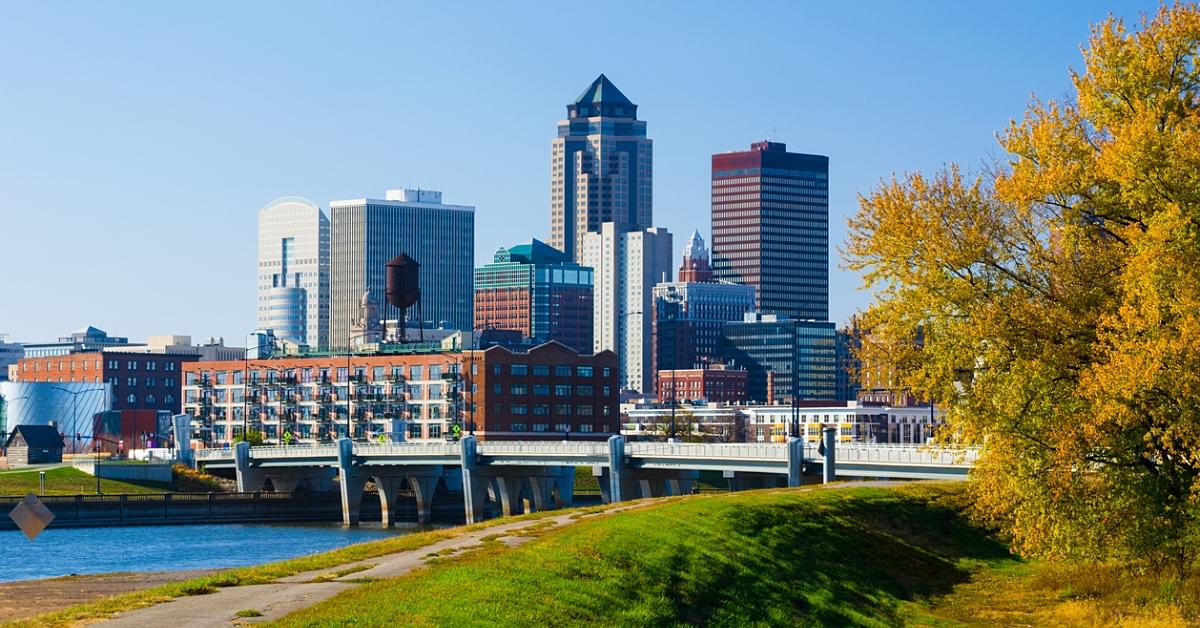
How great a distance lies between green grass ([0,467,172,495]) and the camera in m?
176

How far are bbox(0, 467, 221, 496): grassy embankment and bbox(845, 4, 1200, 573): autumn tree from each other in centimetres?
13640

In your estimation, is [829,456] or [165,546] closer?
[829,456]

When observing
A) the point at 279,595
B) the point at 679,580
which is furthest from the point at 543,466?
the point at 279,595

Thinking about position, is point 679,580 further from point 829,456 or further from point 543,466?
point 543,466

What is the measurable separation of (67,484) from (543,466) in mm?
55189

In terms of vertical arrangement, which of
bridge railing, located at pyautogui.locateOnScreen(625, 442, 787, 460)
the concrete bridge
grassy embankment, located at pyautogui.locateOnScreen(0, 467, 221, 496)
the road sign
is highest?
the road sign

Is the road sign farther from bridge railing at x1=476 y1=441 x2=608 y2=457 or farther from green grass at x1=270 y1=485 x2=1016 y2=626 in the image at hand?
bridge railing at x1=476 y1=441 x2=608 y2=457

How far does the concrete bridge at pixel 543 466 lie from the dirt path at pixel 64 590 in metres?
60.6

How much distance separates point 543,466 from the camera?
161125mm

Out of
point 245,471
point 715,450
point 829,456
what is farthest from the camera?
point 245,471

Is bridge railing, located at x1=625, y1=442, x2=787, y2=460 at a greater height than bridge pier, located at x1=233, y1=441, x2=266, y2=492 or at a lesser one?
greater

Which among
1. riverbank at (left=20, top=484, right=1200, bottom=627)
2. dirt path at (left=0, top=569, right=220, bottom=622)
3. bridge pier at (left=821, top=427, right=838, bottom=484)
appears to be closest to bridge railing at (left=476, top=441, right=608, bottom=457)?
bridge pier at (left=821, top=427, right=838, bottom=484)

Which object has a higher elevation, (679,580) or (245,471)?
(679,580)

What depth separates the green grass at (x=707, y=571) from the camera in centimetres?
3878
